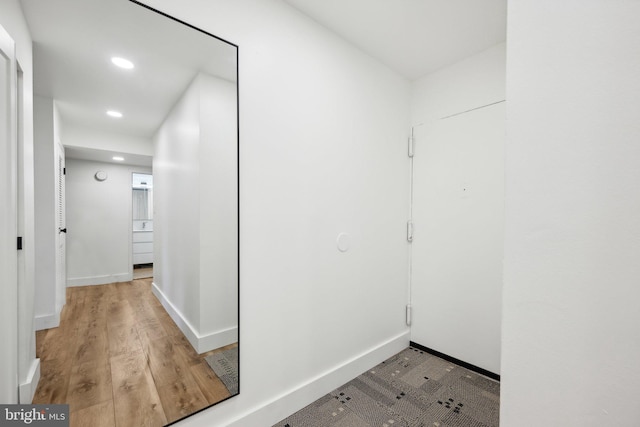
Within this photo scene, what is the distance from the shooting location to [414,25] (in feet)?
6.15

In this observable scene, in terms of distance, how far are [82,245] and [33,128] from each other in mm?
516

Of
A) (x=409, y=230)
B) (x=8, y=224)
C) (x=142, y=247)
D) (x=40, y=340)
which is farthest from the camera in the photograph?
(x=409, y=230)

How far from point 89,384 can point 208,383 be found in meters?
0.50

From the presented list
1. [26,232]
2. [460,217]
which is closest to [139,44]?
[26,232]

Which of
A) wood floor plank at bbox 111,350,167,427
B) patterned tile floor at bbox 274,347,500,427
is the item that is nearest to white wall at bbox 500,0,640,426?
patterned tile floor at bbox 274,347,500,427

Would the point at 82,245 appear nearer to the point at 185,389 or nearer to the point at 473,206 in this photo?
the point at 185,389

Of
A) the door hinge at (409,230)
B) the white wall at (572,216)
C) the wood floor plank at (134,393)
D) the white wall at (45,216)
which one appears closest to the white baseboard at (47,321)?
the white wall at (45,216)

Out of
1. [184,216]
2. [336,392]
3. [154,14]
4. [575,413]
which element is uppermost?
[154,14]

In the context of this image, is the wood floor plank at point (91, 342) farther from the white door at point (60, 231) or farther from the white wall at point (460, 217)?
the white wall at point (460, 217)

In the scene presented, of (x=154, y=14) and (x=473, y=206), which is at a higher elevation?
(x=154, y=14)

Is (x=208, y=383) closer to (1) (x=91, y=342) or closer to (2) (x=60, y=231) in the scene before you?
(1) (x=91, y=342)

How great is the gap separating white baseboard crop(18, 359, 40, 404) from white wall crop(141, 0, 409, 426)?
64 cm

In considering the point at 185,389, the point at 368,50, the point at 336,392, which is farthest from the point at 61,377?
the point at 368,50

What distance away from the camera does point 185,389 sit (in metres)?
1.36
